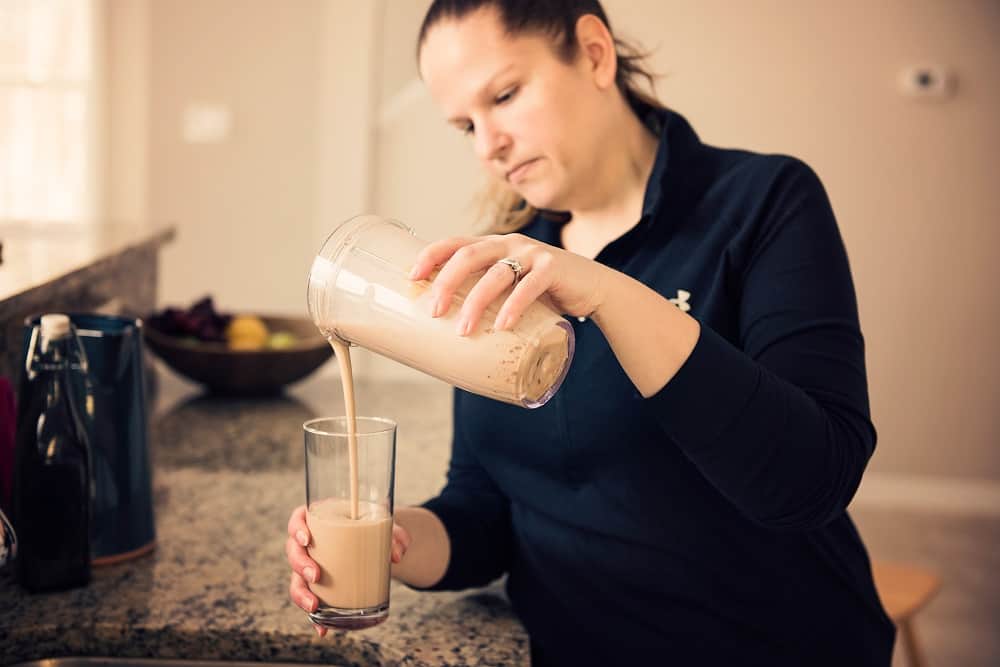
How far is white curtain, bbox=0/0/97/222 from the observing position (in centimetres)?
414

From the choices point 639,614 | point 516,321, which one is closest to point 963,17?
point 639,614

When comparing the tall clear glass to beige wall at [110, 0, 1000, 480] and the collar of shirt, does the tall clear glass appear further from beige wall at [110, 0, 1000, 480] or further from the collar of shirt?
beige wall at [110, 0, 1000, 480]

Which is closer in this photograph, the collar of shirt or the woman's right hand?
the woman's right hand

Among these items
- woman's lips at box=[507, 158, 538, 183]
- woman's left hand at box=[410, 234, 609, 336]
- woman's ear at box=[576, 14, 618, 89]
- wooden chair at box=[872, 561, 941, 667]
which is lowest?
wooden chair at box=[872, 561, 941, 667]

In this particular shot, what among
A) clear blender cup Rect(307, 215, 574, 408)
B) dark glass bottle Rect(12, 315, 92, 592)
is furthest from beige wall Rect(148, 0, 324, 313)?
clear blender cup Rect(307, 215, 574, 408)

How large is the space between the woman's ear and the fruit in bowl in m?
0.85

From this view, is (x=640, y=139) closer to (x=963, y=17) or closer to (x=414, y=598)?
(x=414, y=598)

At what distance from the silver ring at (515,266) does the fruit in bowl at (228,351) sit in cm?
119

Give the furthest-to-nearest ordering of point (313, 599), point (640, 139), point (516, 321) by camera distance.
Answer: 1. point (640, 139)
2. point (313, 599)
3. point (516, 321)

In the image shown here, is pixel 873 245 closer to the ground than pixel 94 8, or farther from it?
closer to the ground

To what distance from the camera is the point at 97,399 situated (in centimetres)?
106

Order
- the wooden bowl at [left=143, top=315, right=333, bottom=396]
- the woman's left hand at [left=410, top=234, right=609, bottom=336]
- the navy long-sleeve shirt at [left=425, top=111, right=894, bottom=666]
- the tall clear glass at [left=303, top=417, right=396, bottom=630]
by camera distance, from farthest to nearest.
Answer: the wooden bowl at [left=143, top=315, right=333, bottom=396], the navy long-sleeve shirt at [left=425, top=111, right=894, bottom=666], the tall clear glass at [left=303, top=417, right=396, bottom=630], the woman's left hand at [left=410, top=234, right=609, bottom=336]

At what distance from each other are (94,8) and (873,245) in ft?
10.7

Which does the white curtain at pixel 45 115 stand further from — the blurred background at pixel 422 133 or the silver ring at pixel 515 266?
the silver ring at pixel 515 266
